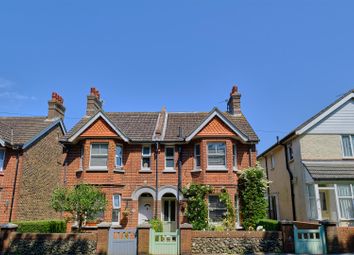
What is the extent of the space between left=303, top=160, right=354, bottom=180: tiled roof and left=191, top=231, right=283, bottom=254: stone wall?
248 inches

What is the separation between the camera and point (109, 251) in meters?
14.0

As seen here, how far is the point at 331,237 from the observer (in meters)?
14.3

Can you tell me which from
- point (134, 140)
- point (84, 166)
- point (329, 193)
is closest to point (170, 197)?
point (134, 140)

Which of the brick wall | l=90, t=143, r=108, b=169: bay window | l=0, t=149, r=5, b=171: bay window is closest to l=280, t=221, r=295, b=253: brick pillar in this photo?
l=90, t=143, r=108, b=169: bay window

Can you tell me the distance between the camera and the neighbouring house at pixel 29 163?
2138 centimetres

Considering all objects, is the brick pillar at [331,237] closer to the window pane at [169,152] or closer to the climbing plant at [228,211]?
the climbing plant at [228,211]

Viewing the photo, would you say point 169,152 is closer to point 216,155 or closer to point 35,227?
point 216,155

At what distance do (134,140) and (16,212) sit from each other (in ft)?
31.3

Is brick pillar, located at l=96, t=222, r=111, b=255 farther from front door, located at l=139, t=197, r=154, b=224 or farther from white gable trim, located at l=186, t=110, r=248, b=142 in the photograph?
white gable trim, located at l=186, t=110, r=248, b=142

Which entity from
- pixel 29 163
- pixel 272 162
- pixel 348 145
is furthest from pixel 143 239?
pixel 272 162

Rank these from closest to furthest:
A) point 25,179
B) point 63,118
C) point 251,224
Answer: point 251,224, point 25,179, point 63,118

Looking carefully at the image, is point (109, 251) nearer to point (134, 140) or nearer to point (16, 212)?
point (134, 140)

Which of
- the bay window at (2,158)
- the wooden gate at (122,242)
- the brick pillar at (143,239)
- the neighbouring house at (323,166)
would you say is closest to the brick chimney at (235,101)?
the neighbouring house at (323,166)

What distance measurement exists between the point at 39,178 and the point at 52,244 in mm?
10831
